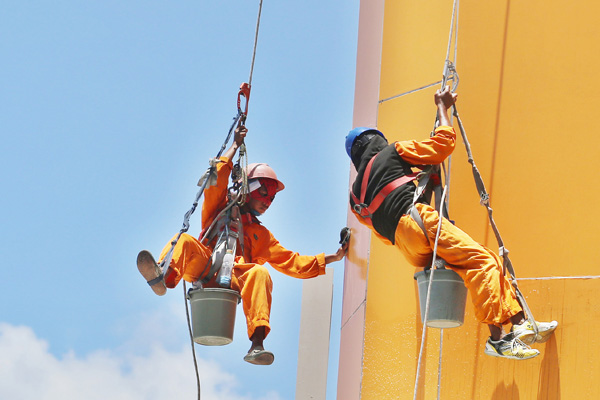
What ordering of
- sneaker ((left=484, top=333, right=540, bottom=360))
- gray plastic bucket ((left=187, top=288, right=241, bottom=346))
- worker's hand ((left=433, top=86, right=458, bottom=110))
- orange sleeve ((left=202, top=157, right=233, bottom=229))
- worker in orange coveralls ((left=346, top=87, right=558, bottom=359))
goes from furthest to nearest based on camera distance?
orange sleeve ((left=202, top=157, right=233, bottom=229))
gray plastic bucket ((left=187, top=288, right=241, bottom=346))
worker's hand ((left=433, top=86, right=458, bottom=110))
worker in orange coveralls ((left=346, top=87, right=558, bottom=359))
sneaker ((left=484, top=333, right=540, bottom=360))

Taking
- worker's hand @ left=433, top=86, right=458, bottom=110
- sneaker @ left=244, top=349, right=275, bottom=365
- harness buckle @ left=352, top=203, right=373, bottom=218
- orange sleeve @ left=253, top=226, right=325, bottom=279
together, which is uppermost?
worker's hand @ left=433, top=86, right=458, bottom=110

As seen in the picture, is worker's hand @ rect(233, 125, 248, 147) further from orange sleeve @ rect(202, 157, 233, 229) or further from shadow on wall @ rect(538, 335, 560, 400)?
shadow on wall @ rect(538, 335, 560, 400)

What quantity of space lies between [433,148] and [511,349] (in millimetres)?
1182

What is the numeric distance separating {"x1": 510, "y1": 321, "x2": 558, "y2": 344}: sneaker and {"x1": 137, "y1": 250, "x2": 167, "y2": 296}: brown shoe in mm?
1952

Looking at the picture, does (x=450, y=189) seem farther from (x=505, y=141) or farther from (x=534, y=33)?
(x=534, y=33)

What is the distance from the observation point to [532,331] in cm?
454

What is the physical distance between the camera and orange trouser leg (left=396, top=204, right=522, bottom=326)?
15.1 ft

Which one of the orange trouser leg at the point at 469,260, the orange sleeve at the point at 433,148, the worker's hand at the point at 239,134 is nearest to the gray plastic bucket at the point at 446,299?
the orange trouser leg at the point at 469,260

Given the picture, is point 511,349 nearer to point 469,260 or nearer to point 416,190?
point 469,260

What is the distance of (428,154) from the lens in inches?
196

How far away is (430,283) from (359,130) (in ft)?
3.83

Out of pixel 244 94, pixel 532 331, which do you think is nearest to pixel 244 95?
pixel 244 94

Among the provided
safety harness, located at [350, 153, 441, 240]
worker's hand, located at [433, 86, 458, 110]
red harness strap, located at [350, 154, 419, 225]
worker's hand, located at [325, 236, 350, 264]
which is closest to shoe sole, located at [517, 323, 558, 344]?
safety harness, located at [350, 153, 441, 240]

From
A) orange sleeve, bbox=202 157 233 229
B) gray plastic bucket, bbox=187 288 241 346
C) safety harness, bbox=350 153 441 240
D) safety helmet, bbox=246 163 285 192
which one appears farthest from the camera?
safety helmet, bbox=246 163 285 192
